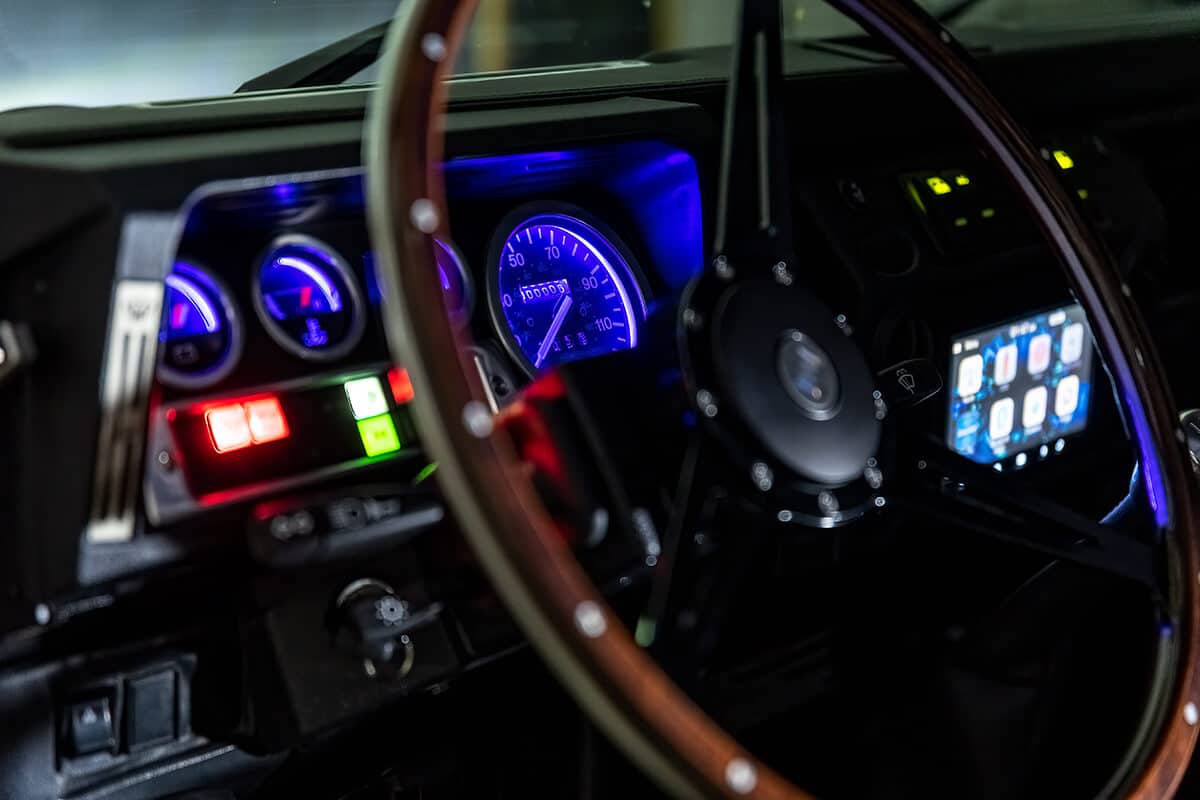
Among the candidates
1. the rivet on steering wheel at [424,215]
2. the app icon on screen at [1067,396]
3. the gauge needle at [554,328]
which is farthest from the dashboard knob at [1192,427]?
the rivet on steering wheel at [424,215]

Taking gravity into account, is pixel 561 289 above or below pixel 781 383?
above

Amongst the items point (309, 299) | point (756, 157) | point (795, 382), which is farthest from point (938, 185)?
point (309, 299)

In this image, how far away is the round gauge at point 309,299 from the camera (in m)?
1.20

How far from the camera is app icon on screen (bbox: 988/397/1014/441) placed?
159 centimetres

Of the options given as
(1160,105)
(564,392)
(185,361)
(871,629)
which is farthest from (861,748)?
(1160,105)

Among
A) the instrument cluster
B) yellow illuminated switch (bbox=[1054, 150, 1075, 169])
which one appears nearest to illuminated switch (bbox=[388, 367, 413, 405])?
the instrument cluster

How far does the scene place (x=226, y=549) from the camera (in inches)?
43.3

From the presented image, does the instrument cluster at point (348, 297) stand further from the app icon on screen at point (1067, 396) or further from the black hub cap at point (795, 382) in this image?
the app icon on screen at point (1067, 396)

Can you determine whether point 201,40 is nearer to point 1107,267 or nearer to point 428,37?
point 428,37

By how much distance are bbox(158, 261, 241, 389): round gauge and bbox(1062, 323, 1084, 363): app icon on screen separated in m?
1.10

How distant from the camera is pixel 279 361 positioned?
119 centimetres

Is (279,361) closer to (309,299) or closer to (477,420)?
(309,299)

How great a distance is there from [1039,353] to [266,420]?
103cm

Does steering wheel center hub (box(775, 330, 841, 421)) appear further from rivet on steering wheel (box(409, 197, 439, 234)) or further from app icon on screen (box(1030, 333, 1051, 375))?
app icon on screen (box(1030, 333, 1051, 375))
